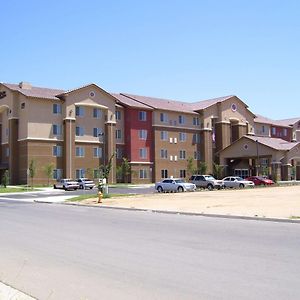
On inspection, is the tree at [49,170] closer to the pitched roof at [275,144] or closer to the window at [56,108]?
the window at [56,108]

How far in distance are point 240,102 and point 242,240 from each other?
2988 inches

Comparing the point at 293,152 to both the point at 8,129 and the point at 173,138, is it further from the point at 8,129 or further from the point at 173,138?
the point at 8,129

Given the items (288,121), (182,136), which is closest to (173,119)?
(182,136)

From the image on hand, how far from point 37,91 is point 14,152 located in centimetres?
926

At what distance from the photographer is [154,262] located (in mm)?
9617

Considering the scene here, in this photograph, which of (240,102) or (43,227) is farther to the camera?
(240,102)

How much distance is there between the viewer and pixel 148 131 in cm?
7538

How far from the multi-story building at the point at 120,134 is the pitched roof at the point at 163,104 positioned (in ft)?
0.56

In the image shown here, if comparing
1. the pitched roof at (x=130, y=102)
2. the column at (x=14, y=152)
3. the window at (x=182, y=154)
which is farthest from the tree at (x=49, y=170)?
the window at (x=182, y=154)

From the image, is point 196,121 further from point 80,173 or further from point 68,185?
point 68,185

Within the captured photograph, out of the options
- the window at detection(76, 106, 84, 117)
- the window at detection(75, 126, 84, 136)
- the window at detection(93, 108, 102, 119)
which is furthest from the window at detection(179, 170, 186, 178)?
the window at detection(76, 106, 84, 117)

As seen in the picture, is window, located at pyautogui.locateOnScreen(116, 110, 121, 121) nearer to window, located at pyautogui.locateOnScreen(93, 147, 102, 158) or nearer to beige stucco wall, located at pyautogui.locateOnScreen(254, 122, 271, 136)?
window, located at pyautogui.locateOnScreen(93, 147, 102, 158)

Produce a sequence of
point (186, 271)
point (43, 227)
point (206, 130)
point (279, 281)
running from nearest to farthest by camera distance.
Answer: point (279, 281) → point (186, 271) → point (43, 227) → point (206, 130)

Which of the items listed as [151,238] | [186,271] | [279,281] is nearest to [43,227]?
[151,238]
